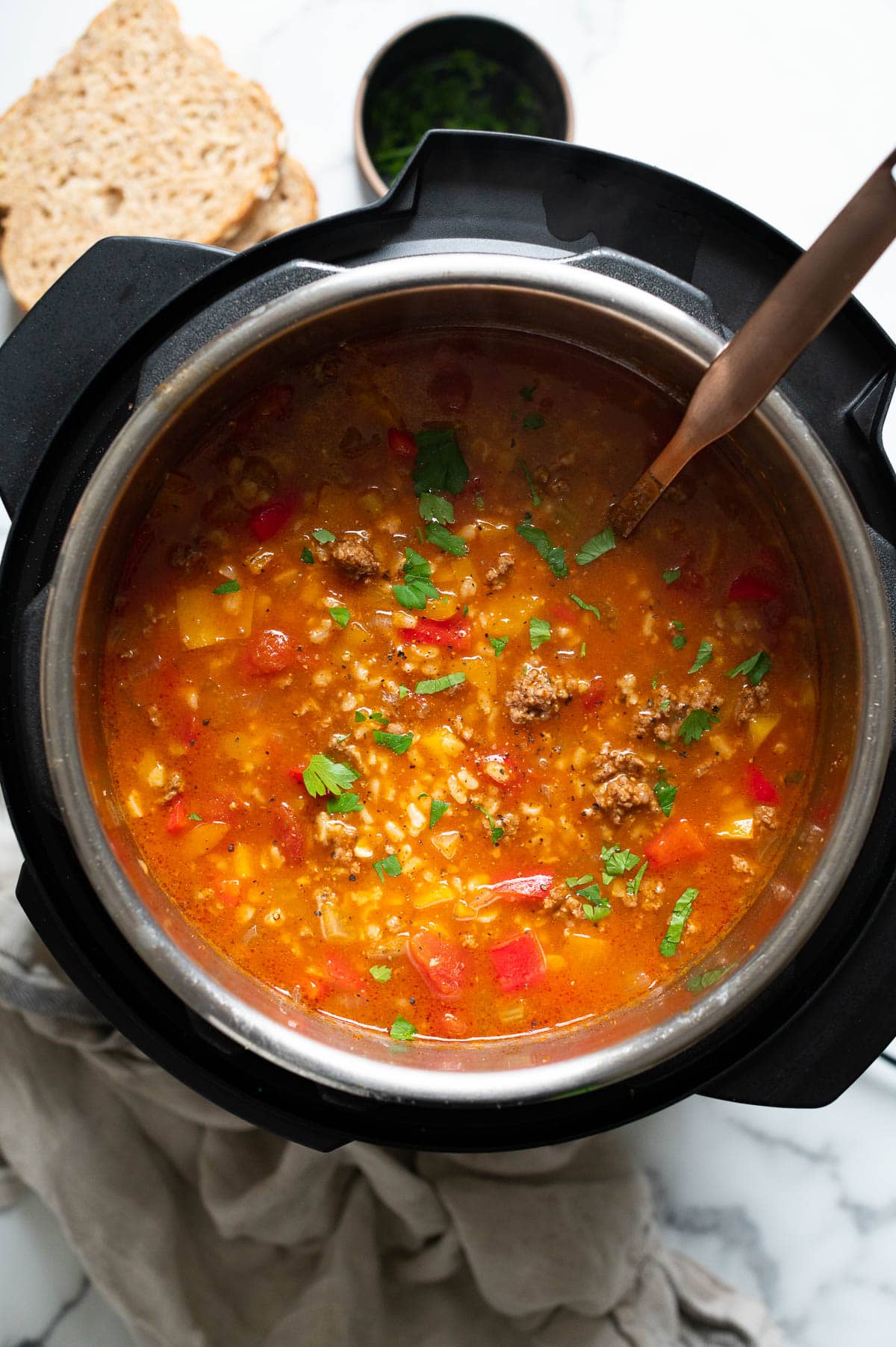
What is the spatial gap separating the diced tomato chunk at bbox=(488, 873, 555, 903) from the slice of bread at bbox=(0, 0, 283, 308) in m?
1.82

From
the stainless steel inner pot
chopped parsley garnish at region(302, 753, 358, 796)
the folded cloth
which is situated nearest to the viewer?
the stainless steel inner pot

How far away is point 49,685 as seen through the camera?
214 cm

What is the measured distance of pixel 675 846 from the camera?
2.47 meters

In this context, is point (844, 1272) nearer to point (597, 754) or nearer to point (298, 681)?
point (597, 754)

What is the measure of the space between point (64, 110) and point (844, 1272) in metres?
3.65

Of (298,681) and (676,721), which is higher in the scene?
(676,721)

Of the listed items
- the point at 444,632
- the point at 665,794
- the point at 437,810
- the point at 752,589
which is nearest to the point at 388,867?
the point at 437,810

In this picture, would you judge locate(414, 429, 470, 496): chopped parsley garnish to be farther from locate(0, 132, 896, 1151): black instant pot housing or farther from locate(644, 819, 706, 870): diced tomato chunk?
locate(644, 819, 706, 870): diced tomato chunk

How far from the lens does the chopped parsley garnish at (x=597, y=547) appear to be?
2.46 metres

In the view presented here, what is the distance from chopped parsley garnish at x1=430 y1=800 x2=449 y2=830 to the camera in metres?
2.45

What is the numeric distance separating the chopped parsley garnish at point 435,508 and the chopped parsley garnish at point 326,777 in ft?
1.87

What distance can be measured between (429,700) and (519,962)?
1.97 feet

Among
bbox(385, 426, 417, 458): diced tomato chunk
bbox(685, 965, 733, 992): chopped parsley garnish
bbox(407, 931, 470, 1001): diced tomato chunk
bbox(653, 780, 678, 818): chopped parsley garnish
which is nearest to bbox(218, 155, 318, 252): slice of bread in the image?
bbox(385, 426, 417, 458): diced tomato chunk

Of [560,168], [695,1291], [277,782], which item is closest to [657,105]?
[560,168]
